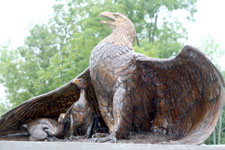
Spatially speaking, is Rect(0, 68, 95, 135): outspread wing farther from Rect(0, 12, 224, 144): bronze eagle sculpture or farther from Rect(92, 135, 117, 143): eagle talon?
Rect(92, 135, 117, 143): eagle talon

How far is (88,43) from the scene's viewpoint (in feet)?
40.9

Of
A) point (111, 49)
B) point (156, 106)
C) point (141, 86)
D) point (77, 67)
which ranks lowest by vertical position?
point (77, 67)

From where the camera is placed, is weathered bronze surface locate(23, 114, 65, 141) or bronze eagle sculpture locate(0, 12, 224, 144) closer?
bronze eagle sculpture locate(0, 12, 224, 144)

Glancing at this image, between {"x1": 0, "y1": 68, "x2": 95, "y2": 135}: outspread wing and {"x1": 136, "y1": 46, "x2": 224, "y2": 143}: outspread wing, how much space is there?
3.04 feet

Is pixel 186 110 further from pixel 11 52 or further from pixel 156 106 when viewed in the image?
pixel 11 52

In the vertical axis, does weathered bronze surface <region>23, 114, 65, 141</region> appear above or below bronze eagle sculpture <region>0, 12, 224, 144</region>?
below

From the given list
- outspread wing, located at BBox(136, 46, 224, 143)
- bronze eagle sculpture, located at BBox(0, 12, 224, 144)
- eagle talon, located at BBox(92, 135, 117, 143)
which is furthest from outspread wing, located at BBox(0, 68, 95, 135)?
eagle talon, located at BBox(92, 135, 117, 143)

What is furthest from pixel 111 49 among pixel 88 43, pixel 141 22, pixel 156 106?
pixel 141 22

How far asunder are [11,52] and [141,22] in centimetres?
674

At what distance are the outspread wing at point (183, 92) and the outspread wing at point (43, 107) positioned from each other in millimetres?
928

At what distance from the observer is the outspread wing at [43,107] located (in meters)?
4.40

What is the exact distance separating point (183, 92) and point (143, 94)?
0.53 metres

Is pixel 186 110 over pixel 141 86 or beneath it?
beneath

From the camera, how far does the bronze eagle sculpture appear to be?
3746 millimetres
